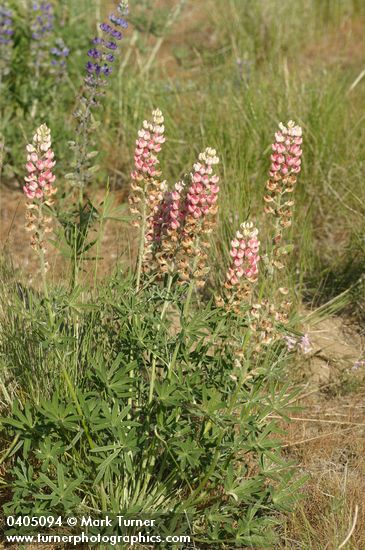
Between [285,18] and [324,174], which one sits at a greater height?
[285,18]

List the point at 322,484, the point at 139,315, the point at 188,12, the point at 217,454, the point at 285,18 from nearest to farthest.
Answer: the point at 217,454 → the point at 139,315 → the point at 322,484 → the point at 285,18 → the point at 188,12

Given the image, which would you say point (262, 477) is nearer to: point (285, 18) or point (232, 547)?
point (232, 547)

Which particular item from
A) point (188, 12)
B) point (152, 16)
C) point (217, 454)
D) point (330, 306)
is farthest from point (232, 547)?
point (188, 12)

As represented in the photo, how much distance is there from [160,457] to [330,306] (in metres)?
1.48

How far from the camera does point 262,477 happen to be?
279 centimetres

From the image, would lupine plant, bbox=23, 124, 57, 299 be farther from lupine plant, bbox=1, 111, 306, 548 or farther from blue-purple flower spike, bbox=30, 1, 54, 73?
blue-purple flower spike, bbox=30, 1, 54, 73

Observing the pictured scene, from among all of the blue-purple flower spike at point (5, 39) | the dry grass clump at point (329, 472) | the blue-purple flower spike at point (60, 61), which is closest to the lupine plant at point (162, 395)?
the dry grass clump at point (329, 472)

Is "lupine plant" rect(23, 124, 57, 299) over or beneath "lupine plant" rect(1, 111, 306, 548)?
over

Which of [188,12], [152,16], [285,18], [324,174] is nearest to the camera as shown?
[324,174]

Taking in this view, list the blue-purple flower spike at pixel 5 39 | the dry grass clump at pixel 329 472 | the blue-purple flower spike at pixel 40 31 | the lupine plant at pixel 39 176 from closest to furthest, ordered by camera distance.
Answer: the lupine plant at pixel 39 176 → the dry grass clump at pixel 329 472 → the blue-purple flower spike at pixel 5 39 → the blue-purple flower spike at pixel 40 31

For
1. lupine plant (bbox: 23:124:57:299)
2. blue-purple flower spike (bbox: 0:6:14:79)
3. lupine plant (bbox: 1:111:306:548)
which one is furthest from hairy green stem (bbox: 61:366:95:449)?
blue-purple flower spike (bbox: 0:6:14:79)

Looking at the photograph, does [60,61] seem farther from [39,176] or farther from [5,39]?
[39,176]

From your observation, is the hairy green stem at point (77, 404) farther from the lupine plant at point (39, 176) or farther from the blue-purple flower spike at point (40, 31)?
the blue-purple flower spike at point (40, 31)

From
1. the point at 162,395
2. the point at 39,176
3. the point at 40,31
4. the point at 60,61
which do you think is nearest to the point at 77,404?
the point at 162,395
